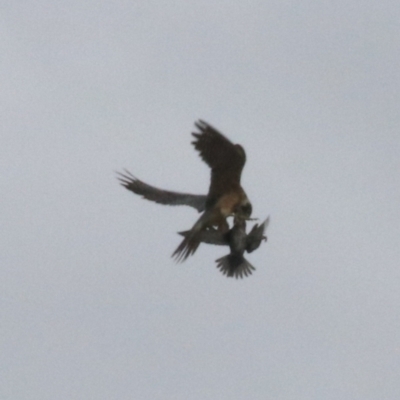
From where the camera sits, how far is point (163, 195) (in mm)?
17938

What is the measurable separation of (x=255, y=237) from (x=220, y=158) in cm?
111

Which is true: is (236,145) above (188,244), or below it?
above

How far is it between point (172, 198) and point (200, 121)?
137 centimetres

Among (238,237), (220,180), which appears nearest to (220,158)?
(220,180)

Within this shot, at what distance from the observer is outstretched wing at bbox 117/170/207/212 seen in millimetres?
17433

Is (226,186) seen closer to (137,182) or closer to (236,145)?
(236,145)

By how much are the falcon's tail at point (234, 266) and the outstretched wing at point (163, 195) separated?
2.17 ft

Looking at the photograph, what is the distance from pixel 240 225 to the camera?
16.5 metres

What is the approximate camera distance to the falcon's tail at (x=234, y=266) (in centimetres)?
1675

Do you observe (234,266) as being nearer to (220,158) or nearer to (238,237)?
(238,237)

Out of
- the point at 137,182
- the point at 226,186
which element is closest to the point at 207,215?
the point at 226,186

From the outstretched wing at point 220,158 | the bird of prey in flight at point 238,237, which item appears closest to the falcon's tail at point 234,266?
the bird of prey in flight at point 238,237

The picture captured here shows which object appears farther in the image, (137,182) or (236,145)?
(137,182)

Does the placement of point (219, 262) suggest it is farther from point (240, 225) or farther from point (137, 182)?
point (137, 182)
